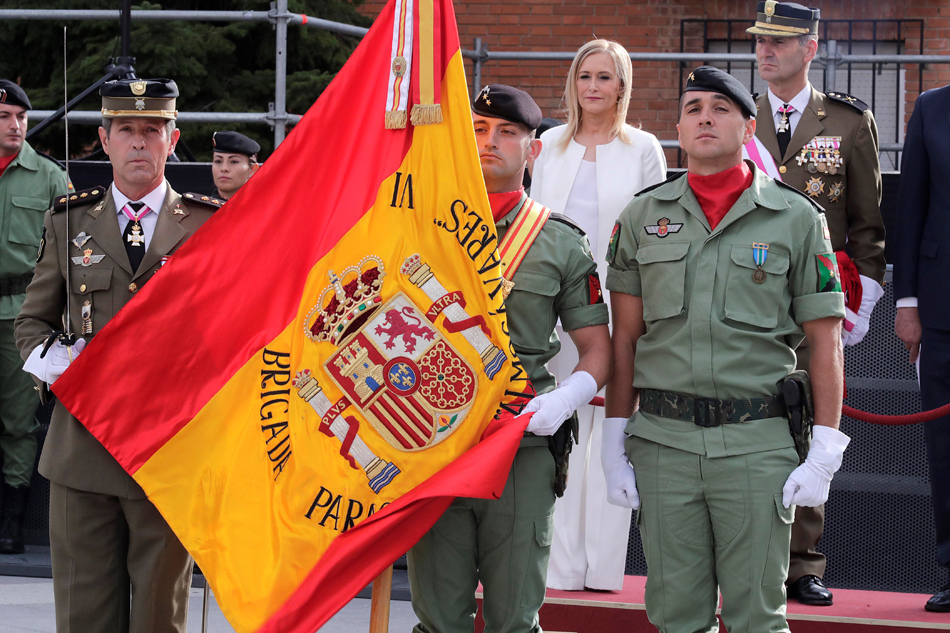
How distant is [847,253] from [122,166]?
9.38 ft

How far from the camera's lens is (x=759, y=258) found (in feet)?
11.1

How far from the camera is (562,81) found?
973 centimetres

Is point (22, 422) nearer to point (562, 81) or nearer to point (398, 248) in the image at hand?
point (398, 248)

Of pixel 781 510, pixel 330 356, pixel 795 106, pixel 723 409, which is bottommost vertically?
pixel 781 510

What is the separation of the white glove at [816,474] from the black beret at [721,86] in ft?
3.24

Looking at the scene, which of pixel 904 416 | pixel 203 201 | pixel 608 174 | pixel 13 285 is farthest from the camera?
pixel 13 285

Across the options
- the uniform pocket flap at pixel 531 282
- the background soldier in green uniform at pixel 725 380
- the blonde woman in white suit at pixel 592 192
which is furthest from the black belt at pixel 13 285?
the background soldier in green uniform at pixel 725 380

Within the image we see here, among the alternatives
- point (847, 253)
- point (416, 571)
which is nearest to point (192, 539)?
point (416, 571)

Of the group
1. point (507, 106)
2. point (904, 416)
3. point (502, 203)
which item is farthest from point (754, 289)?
point (904, 416)

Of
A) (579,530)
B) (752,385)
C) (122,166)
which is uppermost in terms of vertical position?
(122,166)

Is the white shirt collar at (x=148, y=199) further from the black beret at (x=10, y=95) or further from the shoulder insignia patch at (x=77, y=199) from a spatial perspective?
the black beret at (x=10, y=95)

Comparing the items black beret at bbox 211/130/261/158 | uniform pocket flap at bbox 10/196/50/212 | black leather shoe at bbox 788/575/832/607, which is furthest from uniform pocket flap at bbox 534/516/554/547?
black beret at bbox 211/130/261/158

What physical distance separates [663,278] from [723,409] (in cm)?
42

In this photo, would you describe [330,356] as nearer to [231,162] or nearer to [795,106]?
[795,106]
